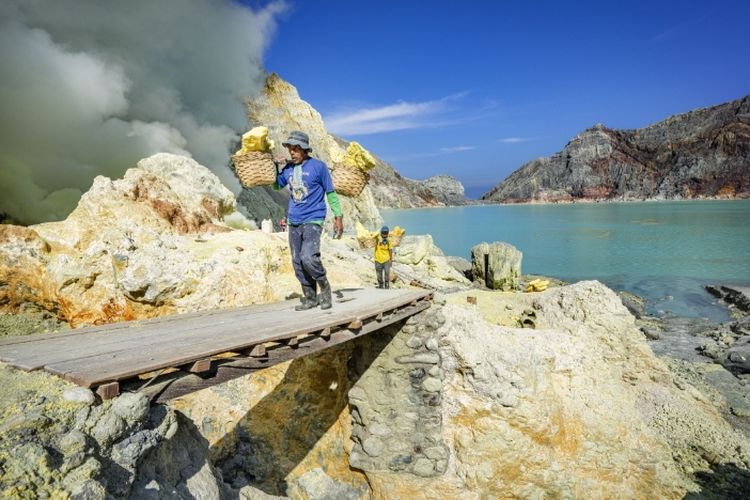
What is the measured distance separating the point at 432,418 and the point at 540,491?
230 centimetres

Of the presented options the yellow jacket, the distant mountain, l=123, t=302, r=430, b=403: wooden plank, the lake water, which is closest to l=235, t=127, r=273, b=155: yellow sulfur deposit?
l=123, t=302, r=430, b=403: wooden plank

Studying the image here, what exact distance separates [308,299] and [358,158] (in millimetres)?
2485

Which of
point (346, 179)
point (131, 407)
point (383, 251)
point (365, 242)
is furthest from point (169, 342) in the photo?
point (365, 242)

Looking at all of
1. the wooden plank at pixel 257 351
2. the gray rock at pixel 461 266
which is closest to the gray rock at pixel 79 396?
the wooden plank at pixel 257 351

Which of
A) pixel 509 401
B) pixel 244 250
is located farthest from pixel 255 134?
pixel 509 401

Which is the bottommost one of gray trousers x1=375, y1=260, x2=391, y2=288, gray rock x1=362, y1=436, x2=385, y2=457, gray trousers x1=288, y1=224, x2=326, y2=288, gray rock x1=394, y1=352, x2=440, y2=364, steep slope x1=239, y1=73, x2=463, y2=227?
gray rock x1=362, y1=436, x2=385, y2=457

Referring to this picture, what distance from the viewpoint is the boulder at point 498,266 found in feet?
85.0

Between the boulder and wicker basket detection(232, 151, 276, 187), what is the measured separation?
2244 centimetres

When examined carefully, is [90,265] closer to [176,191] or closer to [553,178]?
[176,191]

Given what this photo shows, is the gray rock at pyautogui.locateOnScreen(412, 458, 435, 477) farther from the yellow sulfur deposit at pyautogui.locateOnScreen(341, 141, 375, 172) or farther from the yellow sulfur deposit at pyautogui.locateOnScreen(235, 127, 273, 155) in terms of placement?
the yellow sulfur deposit at pyautogui.locateOnScreen(235, 127, 273, 155)

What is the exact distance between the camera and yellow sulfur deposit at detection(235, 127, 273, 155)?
223 inches

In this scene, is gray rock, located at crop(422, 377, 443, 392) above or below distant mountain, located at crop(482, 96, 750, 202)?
below

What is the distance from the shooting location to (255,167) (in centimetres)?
565

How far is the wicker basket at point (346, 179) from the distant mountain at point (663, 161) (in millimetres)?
189995
